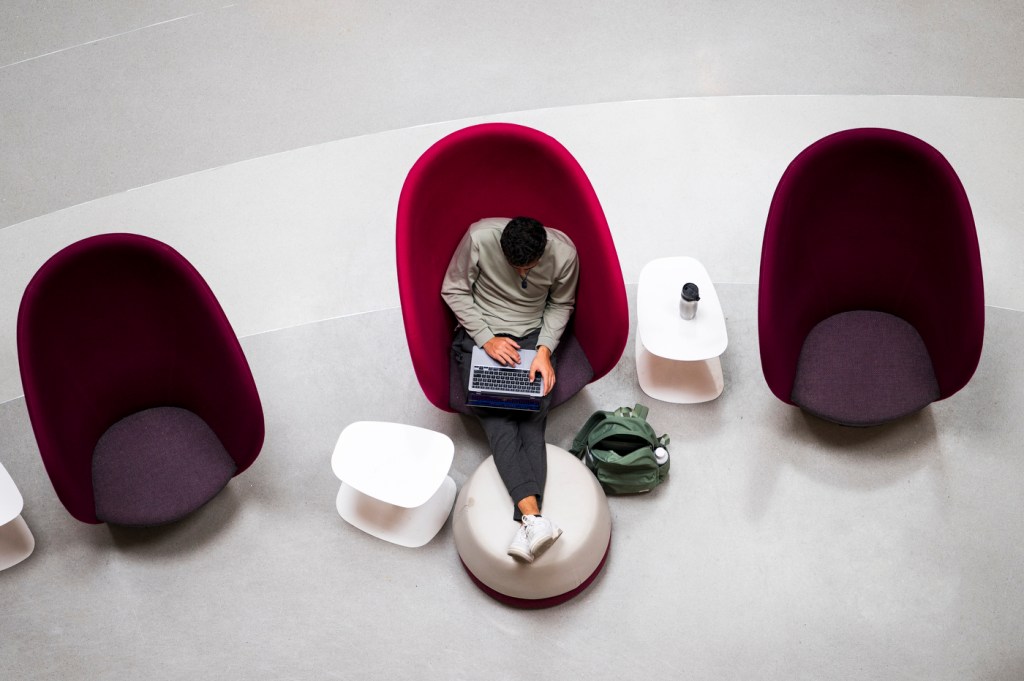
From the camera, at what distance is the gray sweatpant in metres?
3.74

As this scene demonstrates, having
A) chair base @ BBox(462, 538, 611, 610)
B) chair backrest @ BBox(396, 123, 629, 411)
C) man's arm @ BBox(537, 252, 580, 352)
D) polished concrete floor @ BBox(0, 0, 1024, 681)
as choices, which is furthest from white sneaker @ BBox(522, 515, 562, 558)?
man's arm @ BBox(537, 252, 580, 352)

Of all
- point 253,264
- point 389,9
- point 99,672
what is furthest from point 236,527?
point 389,9

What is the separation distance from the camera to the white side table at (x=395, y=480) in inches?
151

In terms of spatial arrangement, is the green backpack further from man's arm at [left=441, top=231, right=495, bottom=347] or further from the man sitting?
man's arm at [left=441, top=231, right=495, bottom=347]

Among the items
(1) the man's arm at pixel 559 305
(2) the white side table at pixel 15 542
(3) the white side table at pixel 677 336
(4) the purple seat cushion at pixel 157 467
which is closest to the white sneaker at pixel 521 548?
(1) the man's arm at pixel 559 305

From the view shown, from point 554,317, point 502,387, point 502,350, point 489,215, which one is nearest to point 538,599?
point 502,387

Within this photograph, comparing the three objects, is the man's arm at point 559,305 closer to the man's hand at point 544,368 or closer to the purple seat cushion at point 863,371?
the man's hand at point 544,368

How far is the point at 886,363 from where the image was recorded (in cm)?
402

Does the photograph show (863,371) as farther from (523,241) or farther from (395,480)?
(395,480)

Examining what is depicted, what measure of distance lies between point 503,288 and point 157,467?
5.47ft

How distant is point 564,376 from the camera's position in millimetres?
4027

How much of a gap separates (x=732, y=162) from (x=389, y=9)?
2.37 metres

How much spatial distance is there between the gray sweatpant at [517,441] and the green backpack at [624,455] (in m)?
0.26

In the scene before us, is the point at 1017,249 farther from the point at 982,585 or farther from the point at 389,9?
the point at 389,9
